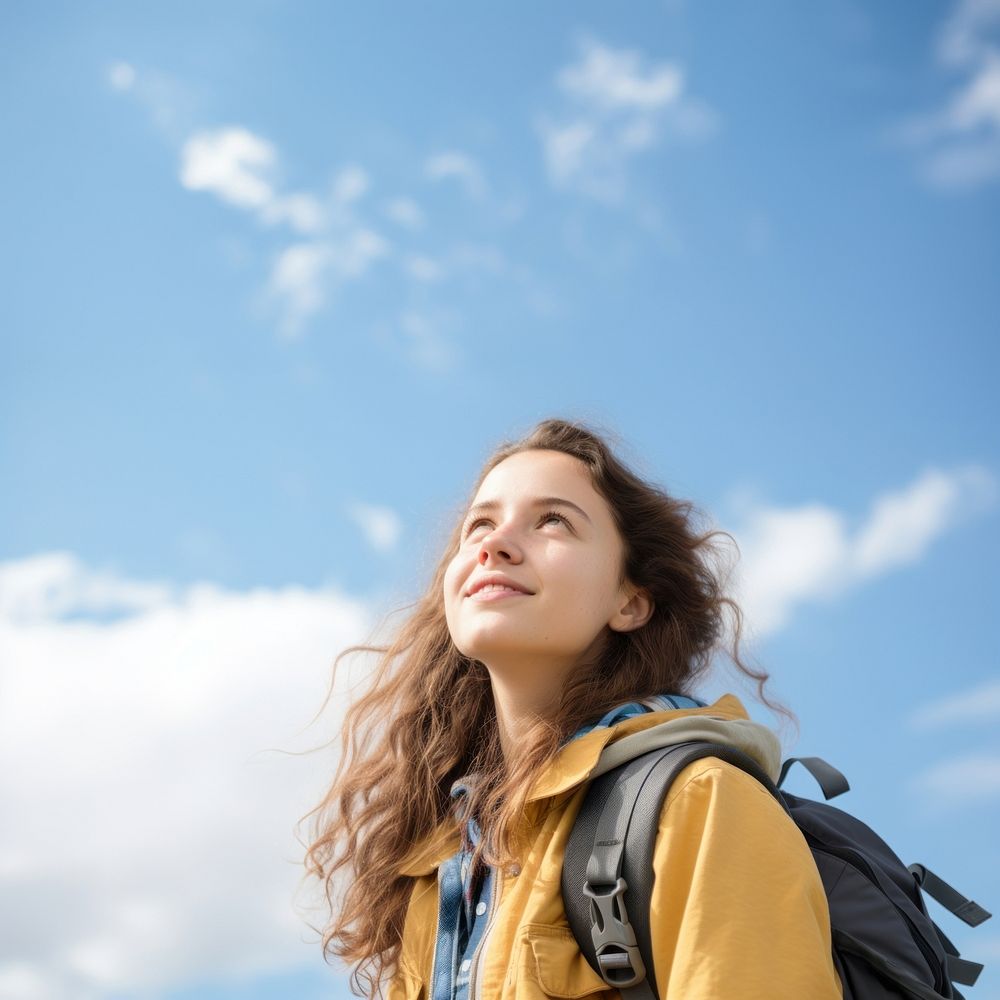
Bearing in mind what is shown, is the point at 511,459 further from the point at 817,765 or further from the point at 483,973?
the point at 483,973

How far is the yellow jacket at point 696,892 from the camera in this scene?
2.75m

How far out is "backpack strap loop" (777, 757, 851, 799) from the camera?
3857mm

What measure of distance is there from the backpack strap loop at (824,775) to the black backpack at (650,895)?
1.03 ft

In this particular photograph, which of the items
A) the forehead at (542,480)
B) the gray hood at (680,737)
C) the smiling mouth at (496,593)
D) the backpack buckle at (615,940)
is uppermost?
the forehead at (542,480)

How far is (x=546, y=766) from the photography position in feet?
11.5

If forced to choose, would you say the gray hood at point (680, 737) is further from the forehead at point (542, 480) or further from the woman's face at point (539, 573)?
the forehead at point (542, 480)

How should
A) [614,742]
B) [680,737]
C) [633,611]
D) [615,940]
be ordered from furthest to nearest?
[633,611] < [614,742] < [680,737] < [615,940]

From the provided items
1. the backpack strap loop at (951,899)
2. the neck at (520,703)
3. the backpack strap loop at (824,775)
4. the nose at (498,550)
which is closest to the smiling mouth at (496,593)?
the nose at (498,550)

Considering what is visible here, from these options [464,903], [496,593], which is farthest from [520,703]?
[464,903]

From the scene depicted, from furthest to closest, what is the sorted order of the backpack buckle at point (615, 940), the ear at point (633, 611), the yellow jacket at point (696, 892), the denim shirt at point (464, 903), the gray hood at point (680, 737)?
1. the ear at point (633, 611)
2. the denim shirt at point (464, 903)
3. the gray hood at point (680, 737)
4. the backpack buckle at point (615, 940)
5. the yellow jacket at point (696, 892)

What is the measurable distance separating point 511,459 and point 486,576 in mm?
720

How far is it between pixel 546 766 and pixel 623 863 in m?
0.50

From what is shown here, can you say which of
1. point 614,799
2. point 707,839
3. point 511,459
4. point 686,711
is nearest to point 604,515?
point 511,459

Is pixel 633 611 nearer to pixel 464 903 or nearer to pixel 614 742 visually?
pixel 614 742
